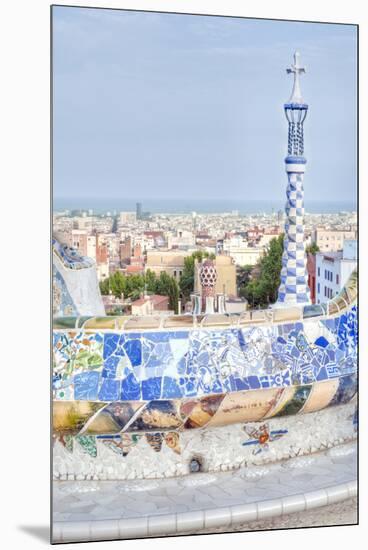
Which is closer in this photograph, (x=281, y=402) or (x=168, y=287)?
(x=168, y=287)

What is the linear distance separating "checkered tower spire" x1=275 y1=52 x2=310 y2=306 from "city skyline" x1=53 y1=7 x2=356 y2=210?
0.06m

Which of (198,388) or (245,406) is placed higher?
(198,388)

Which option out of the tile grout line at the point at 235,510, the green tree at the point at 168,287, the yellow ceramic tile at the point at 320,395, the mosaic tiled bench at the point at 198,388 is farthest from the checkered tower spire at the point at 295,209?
the tile grout line at the point at 235,510

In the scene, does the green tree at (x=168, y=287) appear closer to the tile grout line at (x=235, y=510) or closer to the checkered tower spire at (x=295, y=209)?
the checkered tower spire at (x=295, y=209)

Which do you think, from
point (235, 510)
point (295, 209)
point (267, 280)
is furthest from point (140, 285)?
point (235, 510)

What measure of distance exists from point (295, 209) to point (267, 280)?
55 centimetres

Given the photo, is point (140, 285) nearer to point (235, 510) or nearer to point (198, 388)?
point (198, 388)

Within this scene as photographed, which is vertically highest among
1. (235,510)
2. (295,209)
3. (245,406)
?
(295,209)

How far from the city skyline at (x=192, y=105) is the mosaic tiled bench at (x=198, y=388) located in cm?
91

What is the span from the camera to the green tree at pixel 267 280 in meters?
8.93

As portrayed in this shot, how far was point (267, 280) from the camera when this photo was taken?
8953 mm

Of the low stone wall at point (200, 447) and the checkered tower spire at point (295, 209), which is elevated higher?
the checkered tower spire at point (295, 209)

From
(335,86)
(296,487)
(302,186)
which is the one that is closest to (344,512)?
(296,487)

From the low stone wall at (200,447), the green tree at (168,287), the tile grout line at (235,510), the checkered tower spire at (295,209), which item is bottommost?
the tile grout line at (235,510)
